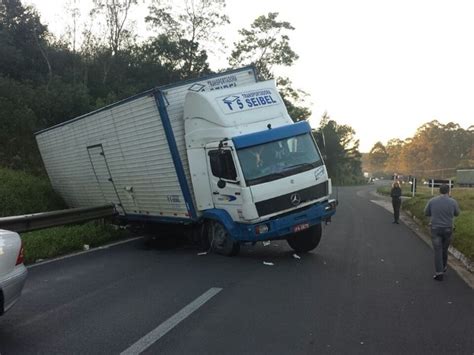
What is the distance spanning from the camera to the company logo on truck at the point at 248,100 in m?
10.0

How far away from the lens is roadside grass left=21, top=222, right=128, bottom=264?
1026cm

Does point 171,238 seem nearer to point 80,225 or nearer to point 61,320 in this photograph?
point 80,225

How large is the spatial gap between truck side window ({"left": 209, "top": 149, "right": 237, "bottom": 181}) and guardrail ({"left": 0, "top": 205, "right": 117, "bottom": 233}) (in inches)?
169

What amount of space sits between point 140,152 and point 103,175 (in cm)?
266

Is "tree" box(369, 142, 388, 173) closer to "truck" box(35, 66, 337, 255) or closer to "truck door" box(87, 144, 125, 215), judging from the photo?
"truck door" box(87, 144, 125, 215)

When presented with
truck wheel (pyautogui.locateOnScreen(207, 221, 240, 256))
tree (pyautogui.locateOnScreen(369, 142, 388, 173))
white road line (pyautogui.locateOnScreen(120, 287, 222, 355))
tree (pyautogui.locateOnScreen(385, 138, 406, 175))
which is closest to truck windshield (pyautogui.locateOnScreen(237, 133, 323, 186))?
truck wheel (pyautogui.locateOnScreen(207, 221, 240, 256))

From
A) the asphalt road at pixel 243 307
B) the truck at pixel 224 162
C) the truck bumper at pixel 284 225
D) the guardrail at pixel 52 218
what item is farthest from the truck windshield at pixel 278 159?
the guardrail at pixel 52 218

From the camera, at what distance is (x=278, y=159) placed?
31.7 ft

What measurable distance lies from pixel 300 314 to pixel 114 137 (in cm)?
787

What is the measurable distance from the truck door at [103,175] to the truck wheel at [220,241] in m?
3.80

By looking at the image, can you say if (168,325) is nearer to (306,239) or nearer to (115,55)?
(306,239)

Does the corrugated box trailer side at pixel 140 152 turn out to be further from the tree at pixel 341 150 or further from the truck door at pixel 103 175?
the tree at pixel 341 150

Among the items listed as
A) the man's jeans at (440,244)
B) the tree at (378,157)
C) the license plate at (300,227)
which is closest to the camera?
the man's jeans at (440,244)

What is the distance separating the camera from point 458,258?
10.2 meters
